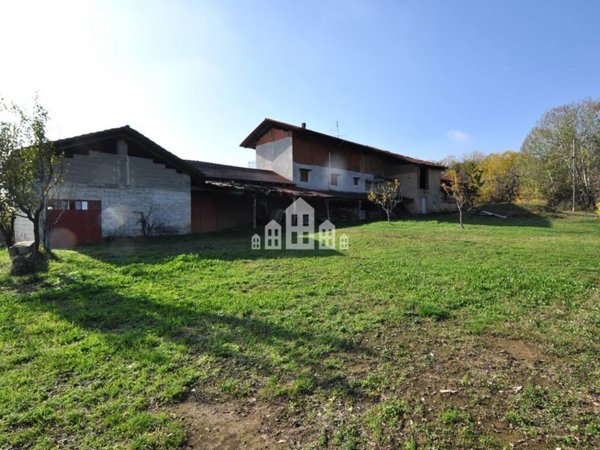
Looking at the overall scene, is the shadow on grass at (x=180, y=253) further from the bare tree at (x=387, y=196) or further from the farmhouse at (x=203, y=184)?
the bare tree at (x=387, y=196)

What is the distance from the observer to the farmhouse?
44.0 ft

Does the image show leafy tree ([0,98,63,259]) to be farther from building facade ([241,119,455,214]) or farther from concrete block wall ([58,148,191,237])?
building facade ([241,119,455,214])

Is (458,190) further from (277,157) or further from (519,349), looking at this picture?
(519,349)

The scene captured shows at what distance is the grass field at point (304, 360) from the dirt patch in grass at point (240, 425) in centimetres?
1

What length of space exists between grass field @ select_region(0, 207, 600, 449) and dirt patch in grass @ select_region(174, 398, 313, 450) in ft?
0.05

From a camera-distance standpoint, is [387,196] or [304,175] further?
[304,175]

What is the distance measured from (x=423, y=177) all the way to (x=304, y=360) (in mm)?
29763

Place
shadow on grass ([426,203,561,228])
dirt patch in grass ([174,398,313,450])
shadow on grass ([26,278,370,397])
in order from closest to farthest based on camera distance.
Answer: dirt patch in grass ([174,398,313,450]) < shadow on grass ([26,278,370,397]) < shadow on grass ([426,203,561,228])

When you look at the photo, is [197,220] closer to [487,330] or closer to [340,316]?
[340,316]

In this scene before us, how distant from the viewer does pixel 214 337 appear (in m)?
4.46

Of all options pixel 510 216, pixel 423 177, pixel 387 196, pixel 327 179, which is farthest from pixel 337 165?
pixel 510 216

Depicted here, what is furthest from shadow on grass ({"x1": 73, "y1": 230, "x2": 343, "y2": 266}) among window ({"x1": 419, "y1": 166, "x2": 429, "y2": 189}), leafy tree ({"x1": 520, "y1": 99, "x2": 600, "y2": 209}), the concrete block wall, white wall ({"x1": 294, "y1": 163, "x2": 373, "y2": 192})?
leafy tree ({"x1": 520, "y1": 99, "x2": 600, "y2": 209})

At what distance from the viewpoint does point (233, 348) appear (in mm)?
4145

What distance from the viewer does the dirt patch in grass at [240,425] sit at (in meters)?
2.61
